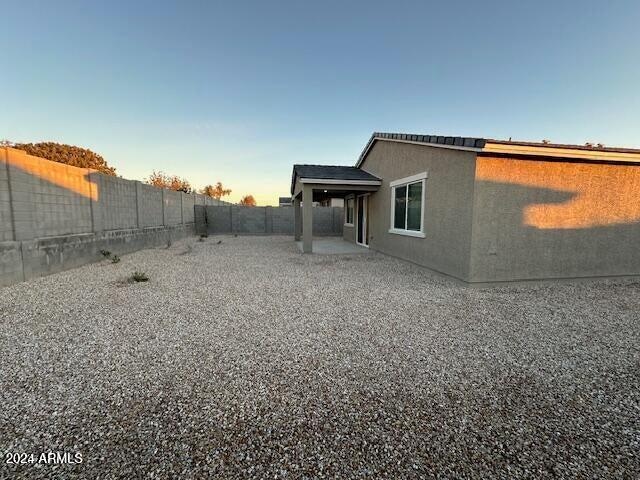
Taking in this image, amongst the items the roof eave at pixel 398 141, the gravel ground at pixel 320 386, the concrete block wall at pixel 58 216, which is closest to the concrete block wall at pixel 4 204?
the concrete block wall at pixel 58 216

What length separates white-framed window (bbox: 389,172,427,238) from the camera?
778cm

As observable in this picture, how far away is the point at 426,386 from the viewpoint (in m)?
2.45

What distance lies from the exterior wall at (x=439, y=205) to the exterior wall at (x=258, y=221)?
9685mm

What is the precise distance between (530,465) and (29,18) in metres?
13.6

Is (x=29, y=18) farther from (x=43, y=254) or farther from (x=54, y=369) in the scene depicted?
(x=54, y=369)

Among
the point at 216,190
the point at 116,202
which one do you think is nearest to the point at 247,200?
the point at 216,190

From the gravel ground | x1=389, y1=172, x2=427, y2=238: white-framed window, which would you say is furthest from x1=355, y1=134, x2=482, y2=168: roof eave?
the gravel ground

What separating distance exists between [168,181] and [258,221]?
71.2ft

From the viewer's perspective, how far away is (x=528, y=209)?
19.4 feet

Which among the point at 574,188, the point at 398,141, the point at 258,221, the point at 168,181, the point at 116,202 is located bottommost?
the point at 258,221

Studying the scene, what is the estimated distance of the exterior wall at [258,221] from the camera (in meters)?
19.7

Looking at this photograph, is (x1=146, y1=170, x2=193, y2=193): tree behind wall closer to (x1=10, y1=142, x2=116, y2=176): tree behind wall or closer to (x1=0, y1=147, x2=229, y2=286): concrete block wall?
(x1=10, y1=142, x2=116, y2=176): tree behind wall

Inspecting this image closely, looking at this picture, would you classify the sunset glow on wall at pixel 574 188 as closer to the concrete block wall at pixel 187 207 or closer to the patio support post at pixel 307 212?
the patio support post at pixel 307 212

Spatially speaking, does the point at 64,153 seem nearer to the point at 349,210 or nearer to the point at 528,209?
the point at 349,210
